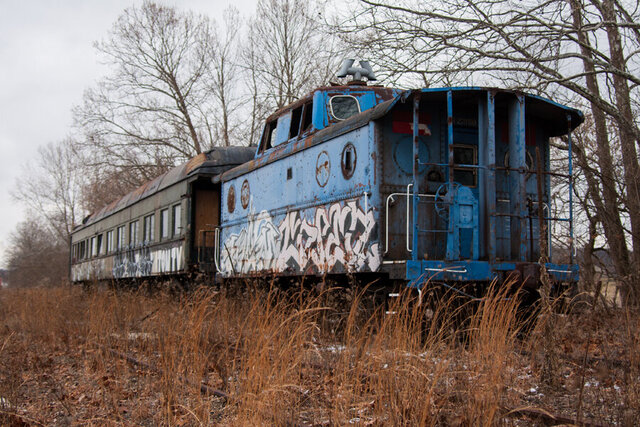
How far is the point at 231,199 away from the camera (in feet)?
40.7

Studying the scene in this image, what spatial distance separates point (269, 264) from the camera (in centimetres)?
1035

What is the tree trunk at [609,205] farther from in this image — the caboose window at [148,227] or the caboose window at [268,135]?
the caboose window at [148,227]

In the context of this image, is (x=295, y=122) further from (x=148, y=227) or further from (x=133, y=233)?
(x=133, y=233)

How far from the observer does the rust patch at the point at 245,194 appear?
11531mm

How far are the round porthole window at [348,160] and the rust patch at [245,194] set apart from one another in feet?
11.2

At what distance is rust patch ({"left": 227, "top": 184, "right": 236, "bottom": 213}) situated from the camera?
12.2 metres

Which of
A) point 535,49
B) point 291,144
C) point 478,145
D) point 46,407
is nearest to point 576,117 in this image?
point 478,145

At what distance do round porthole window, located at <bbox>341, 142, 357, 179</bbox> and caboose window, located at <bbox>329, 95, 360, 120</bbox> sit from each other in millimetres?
1101

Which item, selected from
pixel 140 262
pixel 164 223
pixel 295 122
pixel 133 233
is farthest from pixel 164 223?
pixel 295 122

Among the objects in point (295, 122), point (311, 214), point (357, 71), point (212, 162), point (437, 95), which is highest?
point (357, 71)

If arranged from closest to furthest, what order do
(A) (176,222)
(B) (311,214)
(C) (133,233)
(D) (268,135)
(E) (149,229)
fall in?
(B) (311,214) → (D) (268,135) → (A) (176,222) → (E) (149,229) → (C) (133,233)

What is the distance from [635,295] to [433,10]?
5682 mm

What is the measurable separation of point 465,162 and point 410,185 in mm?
1112

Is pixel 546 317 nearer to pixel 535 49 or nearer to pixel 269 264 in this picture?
pixel 269 264
